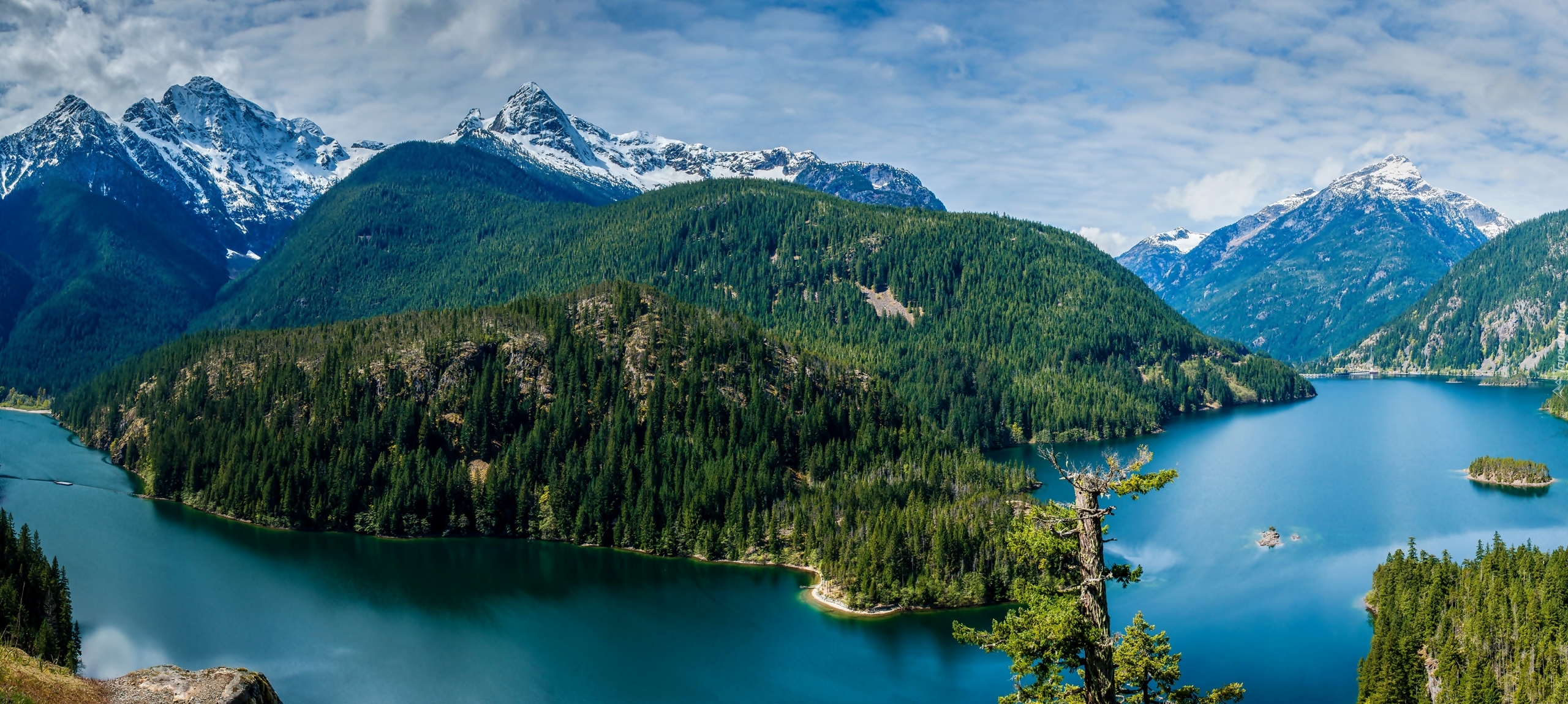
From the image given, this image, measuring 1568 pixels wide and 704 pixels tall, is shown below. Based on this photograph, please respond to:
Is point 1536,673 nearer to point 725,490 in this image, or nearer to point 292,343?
point 725,490

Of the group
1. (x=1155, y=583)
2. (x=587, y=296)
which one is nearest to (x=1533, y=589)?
(x=1155, y=583)

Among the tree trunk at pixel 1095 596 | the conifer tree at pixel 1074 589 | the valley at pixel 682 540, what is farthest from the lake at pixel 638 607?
the tree trunk at pixel 1095 596

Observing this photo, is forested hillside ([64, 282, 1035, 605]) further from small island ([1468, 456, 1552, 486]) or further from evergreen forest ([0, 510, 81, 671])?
small island ([1468, 456, 1552, 486])

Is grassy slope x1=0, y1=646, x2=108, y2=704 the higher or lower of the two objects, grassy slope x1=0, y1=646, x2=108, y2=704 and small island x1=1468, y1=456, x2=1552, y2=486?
the lower

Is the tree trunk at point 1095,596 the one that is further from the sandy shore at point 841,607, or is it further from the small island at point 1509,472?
the small island at point 1509,472

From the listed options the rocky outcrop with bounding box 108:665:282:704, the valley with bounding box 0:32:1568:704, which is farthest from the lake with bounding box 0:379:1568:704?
the rocky outcrop with bounding box 108:665:282:704

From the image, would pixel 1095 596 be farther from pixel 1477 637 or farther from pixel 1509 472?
pixel 1509 472

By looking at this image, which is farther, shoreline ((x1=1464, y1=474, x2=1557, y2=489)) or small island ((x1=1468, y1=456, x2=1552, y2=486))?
small island ((x1=1468, y1=456, x2=1552, y2=486))
